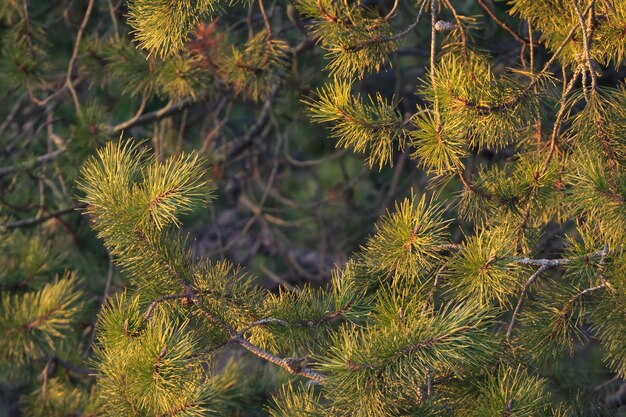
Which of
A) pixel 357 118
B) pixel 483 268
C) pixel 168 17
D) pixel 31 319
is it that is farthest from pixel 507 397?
pixel 31 319

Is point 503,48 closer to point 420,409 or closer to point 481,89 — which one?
point 481,89

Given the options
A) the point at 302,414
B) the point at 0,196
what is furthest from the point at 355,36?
the point at 0,196

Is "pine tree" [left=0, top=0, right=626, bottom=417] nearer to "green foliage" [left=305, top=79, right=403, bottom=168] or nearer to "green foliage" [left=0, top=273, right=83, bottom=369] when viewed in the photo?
"green foliage" [left=305, top=79, right=403, bottom=168]

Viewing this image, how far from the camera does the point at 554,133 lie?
1.70 m

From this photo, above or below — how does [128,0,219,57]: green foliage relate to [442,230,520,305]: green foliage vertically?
above

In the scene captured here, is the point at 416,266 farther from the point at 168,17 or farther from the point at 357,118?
the point at 168,17

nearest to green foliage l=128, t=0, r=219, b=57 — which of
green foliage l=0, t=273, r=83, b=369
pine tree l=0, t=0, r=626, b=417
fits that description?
pine tree l=0, t=0, r=626, b=417

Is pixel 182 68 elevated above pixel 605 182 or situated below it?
below

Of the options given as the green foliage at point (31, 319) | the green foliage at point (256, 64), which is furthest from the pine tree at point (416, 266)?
the green foliage at point (31, 319)

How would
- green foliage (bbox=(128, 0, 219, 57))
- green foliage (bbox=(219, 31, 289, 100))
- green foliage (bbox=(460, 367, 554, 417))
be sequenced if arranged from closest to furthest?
green foliage (bbox=(460, 367, 554, 417))
green foliage (bbox=(128, 0, 219, 57))
green foliage (bbox=(219, 31, 289, 100))

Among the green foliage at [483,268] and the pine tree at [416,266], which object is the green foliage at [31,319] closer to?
the pine tree at [416,266]

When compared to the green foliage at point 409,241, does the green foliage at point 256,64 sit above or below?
below

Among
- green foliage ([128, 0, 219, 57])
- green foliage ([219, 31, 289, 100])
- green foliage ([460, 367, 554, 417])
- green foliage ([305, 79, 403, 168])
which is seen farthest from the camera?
green foliage ([219, 31, 289, 100])

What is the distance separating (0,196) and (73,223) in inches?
10.7
